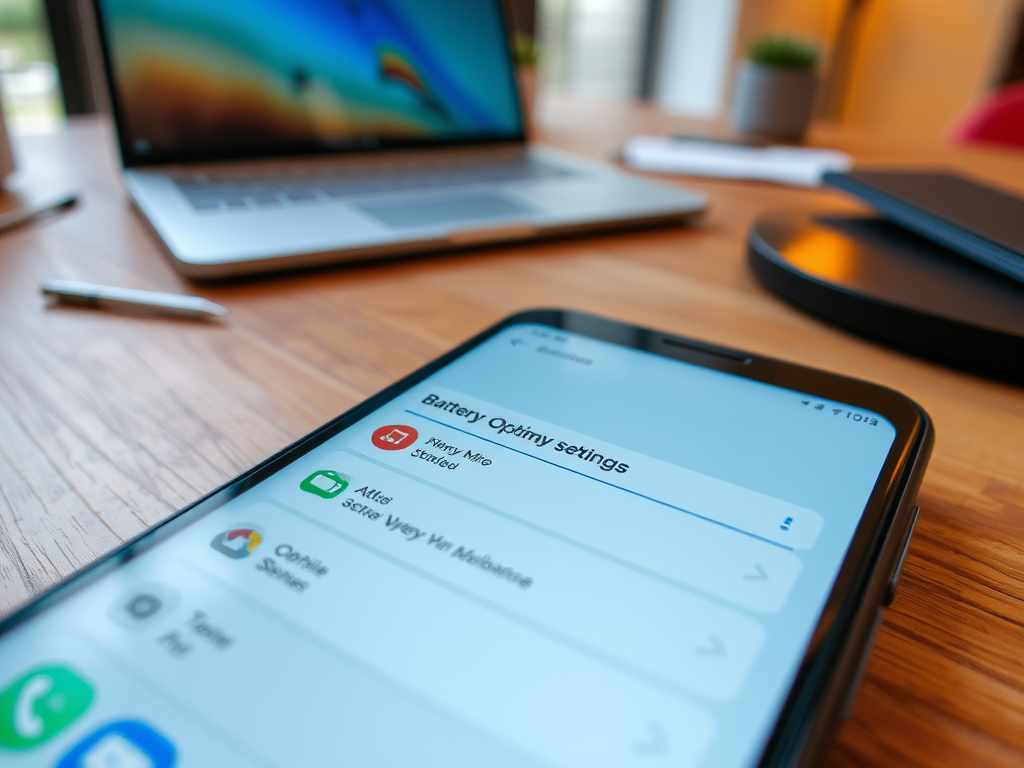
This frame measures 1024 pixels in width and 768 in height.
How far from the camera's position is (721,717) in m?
0.16

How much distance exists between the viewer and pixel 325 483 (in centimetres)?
22

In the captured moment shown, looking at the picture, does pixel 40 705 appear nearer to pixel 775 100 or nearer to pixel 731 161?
pixel 731 161

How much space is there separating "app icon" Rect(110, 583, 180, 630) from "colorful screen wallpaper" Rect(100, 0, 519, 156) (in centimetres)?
42

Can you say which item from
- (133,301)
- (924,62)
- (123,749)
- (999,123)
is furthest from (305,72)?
(924,62)

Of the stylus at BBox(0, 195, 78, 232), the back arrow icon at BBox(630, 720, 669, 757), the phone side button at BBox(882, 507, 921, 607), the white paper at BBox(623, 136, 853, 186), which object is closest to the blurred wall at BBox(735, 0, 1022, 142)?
the white paper at BBox(623, 136, 853, 186)

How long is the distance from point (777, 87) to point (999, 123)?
0.64 metres

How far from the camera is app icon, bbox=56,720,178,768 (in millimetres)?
146

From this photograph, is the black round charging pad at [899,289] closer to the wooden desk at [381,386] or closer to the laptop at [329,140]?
the wooden desk at [381,386]

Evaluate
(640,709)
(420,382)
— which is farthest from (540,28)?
(640,709)

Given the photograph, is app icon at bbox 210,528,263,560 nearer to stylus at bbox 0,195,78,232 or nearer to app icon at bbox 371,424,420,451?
app icon at bbox 371,424,420,451

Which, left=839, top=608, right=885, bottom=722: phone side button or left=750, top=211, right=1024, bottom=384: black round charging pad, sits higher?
left=750, top=211, right=1024, bottom=384: black round charging pad

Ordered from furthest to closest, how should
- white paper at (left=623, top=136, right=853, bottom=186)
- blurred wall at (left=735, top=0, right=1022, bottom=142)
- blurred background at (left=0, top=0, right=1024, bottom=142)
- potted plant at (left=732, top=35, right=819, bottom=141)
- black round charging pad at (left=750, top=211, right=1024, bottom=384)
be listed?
1. blurred wall at (left=735, top=0, right=1022, bottom=142)
2. blurred background at (left=0, top=0, right=1024, bottom=142)
3. potted plant at (left=732, top=35, right=819, bottom=141)
4. white paper at (left=623, top=136, right=853, bottom=186)
5. black round charging pad at (left=750, top=211, right=1024, bottom=384)

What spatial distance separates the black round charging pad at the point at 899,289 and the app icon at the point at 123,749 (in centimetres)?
35

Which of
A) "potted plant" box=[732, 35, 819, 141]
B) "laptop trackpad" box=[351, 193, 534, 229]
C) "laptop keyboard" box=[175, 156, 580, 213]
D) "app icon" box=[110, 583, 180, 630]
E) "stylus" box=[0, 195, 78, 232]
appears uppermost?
"potted plant" box=[732, 35, 819, 141]
